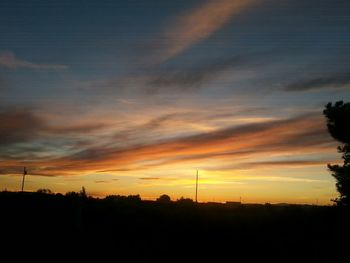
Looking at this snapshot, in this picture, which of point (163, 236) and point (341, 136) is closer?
point (163, 236)

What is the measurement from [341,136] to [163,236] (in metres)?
19.3

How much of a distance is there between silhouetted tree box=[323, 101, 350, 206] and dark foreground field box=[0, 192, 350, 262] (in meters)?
1.86

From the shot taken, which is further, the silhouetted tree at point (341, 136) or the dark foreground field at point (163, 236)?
the silhouetted tree at point (341, 136)

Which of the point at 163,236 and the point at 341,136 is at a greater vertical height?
the point at 341,136

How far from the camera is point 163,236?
24234mm

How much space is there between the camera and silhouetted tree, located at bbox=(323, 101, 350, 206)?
35.7 meters

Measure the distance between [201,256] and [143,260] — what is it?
2761 millimetres

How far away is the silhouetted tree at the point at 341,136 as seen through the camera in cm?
3572

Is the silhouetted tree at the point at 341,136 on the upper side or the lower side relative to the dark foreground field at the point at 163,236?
upper

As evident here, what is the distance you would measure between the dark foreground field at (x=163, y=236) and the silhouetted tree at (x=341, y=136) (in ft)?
6.11

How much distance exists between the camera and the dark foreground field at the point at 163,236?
1927 centimetres

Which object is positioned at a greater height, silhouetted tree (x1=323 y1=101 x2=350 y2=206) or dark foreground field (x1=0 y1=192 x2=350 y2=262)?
silhouetted tree (x1=323 y1=101 x2=350 y2=206)

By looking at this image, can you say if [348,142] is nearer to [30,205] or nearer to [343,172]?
[343,172]

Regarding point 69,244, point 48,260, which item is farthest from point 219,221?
point 48,260
